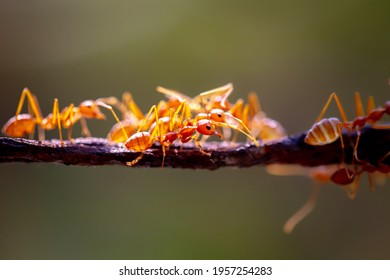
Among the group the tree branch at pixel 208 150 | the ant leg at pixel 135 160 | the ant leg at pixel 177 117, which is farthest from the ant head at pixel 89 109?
the ant leg at pixel 135 160

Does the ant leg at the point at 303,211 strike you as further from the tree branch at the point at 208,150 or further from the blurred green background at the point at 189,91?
the tree branch at the point at 208,150

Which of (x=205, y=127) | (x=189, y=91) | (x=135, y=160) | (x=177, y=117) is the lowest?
(x=135, y=160)

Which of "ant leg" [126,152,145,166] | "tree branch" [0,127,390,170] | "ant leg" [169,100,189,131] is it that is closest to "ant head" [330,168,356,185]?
"tree branch" [0,127,390,170]

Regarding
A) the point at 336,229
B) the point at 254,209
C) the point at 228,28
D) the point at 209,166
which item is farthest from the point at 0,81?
the point at 336,229

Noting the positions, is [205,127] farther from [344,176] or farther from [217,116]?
[344,176]

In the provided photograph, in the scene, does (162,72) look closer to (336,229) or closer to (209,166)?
(336,229)

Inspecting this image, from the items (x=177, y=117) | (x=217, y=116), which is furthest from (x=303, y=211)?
(x=177, y=117)
